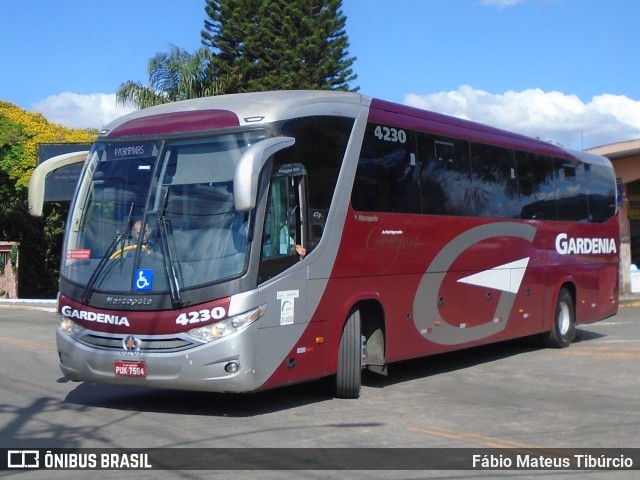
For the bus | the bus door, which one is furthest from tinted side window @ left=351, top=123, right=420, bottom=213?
the bus door

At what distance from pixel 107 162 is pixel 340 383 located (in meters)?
3.72

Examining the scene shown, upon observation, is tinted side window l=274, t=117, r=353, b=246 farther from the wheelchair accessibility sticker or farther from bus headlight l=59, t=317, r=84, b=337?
bus headlight l=59, t=317, r=84, b=337

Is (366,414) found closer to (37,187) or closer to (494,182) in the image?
(37,187)

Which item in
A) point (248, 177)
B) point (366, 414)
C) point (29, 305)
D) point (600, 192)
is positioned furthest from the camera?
point (29, 305)

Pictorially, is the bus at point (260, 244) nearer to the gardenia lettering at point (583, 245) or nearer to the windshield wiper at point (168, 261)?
the windshield wiper at point (168, 261)

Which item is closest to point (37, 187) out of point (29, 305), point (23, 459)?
point (23, 459)

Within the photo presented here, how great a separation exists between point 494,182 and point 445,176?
1730mm

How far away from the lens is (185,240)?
31.0 feet

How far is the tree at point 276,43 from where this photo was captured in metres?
38.9

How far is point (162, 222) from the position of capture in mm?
9555

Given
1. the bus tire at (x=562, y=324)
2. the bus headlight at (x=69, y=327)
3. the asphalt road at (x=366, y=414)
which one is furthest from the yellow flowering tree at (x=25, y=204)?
the bus headlight at (x=69, y=327)

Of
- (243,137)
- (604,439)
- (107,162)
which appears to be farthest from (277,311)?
(604,439)

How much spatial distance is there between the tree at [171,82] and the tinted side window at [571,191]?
2089 cm

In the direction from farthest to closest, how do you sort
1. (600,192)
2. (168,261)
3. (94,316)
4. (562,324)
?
(600,192) → (562,324) → (94,316) → (168,261)
